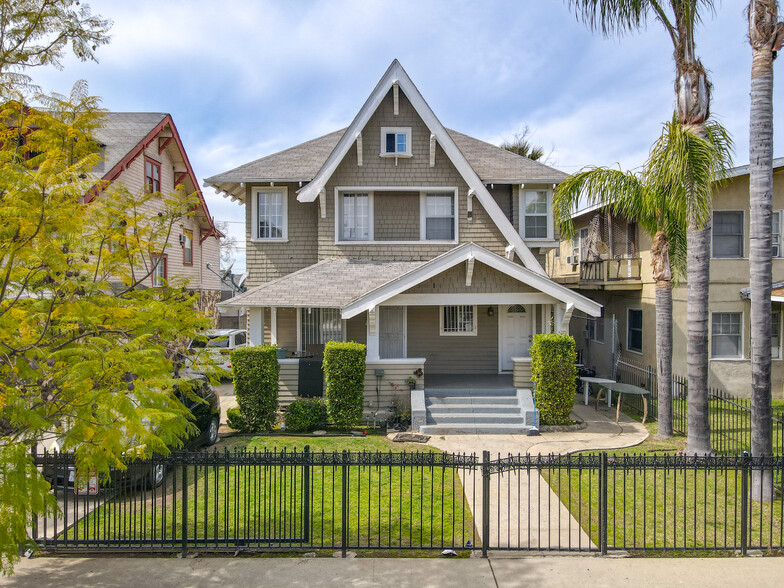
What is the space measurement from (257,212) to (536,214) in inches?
374

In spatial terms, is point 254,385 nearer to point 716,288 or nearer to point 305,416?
point 305,416

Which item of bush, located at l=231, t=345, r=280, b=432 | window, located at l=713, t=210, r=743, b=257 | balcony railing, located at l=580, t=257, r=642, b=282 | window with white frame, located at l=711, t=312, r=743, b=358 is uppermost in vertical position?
window, located at l=713, t=210, r=743, b=257

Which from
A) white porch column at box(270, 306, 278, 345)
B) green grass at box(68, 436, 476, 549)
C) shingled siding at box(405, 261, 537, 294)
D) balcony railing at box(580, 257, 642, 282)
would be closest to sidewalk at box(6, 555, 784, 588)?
green grass at box(68, 436, 476, 549)

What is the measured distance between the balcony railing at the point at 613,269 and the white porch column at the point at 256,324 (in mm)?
13185

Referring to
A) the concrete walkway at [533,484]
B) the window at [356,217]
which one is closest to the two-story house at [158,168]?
the window at [356,217]

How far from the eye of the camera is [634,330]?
66.5 feet

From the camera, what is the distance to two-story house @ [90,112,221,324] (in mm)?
20922

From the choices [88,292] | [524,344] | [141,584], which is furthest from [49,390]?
[524,344]

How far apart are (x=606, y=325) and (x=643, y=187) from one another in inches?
435

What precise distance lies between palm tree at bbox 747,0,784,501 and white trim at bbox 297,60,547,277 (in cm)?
784

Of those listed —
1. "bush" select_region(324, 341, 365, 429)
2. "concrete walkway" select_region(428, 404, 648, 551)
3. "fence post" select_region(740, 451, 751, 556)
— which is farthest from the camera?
"bush" select_region(324, 341, 365, 429)

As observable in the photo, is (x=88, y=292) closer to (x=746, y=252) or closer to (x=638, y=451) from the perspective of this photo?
(x=638, y=451)

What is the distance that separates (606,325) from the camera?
22.0 meters

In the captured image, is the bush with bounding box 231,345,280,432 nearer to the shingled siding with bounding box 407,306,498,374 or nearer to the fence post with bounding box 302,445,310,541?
the shingled siding with bounding box 407,306,498,374
